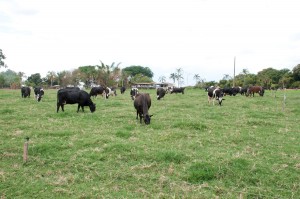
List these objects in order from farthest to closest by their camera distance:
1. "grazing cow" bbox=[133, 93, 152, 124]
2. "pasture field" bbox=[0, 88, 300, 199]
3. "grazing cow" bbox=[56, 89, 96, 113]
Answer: "grazing cow" bbox=[56, 89, 96, 113] < "grazing cow" bbox=[133, 93, 152, 124] < "pasture field" bbox=[0, 88, 300, 199]

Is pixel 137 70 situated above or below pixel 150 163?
above

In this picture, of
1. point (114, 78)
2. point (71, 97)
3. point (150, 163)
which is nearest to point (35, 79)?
point (114, 78)

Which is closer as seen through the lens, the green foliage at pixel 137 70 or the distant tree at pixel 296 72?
the distant tree at pixel 296 72

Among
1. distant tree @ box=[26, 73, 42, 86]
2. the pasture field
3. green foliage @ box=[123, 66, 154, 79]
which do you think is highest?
green foliage @ box=[123, 66, 154, 79]

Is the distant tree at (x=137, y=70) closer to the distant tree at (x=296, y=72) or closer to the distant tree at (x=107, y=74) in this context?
the distant tree at (x=107, y=74)

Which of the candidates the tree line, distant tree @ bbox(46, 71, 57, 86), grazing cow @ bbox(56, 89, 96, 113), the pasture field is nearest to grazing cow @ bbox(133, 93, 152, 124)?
the pasture field

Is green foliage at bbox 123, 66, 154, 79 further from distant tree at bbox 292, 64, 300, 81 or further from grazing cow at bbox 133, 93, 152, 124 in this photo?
grazing cow at bbox 133, 93, 152, 124

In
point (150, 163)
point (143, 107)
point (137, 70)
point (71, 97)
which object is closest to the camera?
point (150, 163)

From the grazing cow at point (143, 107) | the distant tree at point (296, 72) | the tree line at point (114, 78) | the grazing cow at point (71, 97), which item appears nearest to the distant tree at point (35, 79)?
the tree line at point (114, 78)

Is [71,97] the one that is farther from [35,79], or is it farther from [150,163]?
[35,79]

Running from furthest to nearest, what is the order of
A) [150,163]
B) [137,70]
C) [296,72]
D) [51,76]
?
[137,70] → [51,76] → [296,72] → [150,163]

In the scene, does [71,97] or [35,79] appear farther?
[35,79]

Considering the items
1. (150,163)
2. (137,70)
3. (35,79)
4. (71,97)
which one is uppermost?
(137,70)

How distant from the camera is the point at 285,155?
8273 millimetres
